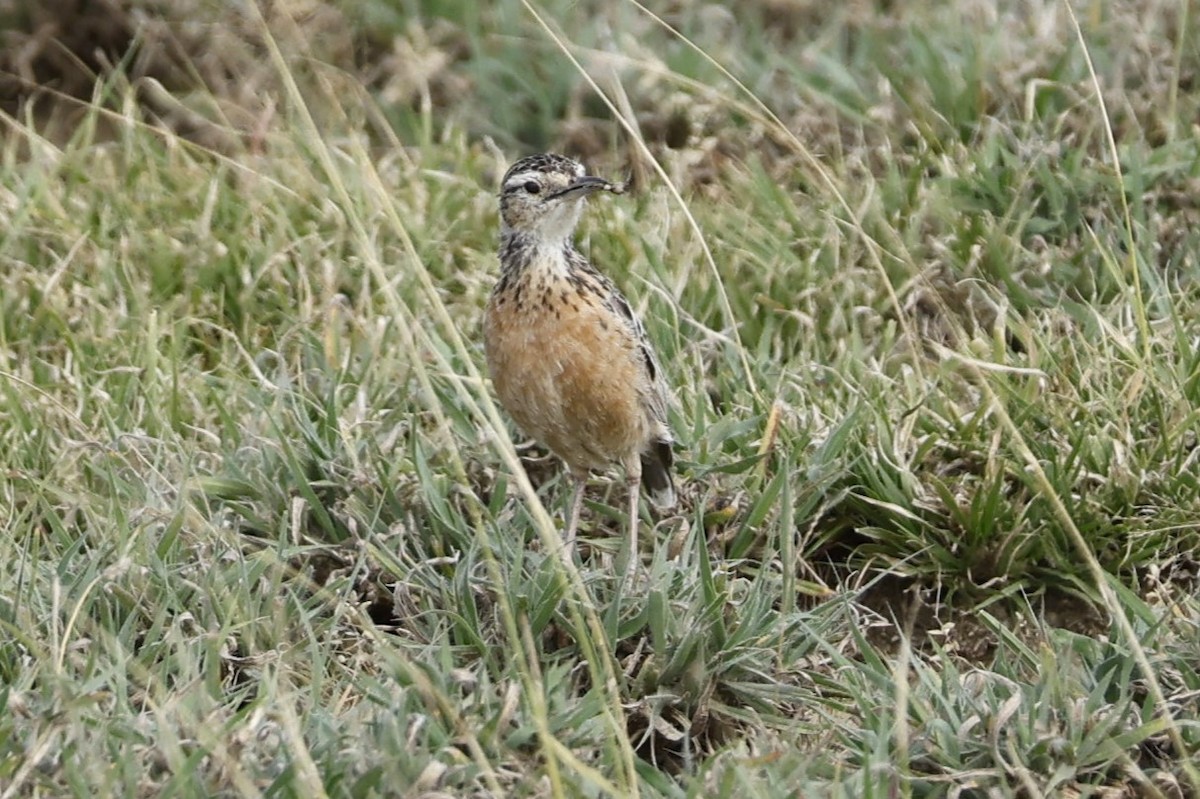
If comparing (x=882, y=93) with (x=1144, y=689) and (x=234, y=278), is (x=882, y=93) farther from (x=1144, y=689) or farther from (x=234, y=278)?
(x=1144, y=689)

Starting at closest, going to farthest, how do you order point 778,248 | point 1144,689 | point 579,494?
point 1144,689, point 579,494, point 778,248

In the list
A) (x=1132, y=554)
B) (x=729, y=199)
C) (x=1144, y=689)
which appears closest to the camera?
(x=1144, y=689)

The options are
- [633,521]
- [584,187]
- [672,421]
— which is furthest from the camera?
[672,421]

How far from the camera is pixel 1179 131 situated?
679cm

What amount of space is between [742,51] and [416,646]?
3.81 m

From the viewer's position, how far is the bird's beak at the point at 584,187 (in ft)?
17.8

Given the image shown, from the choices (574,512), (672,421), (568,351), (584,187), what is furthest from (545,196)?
(574,512)

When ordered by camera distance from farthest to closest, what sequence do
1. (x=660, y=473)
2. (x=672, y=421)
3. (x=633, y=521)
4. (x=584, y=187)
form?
(x=672, y=421), (x=660, y=473), (x=584, y=187), (x=633, y=521)

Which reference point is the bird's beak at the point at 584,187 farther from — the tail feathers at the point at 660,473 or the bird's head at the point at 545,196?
the tail feathers at the point at 660,473

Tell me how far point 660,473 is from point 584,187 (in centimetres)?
87

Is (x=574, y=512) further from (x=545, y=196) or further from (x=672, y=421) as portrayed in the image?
(x=545, y=196)

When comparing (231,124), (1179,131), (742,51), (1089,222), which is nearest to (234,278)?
(231,124)

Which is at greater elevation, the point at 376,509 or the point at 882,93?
the point at 882,93

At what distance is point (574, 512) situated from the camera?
550cm
